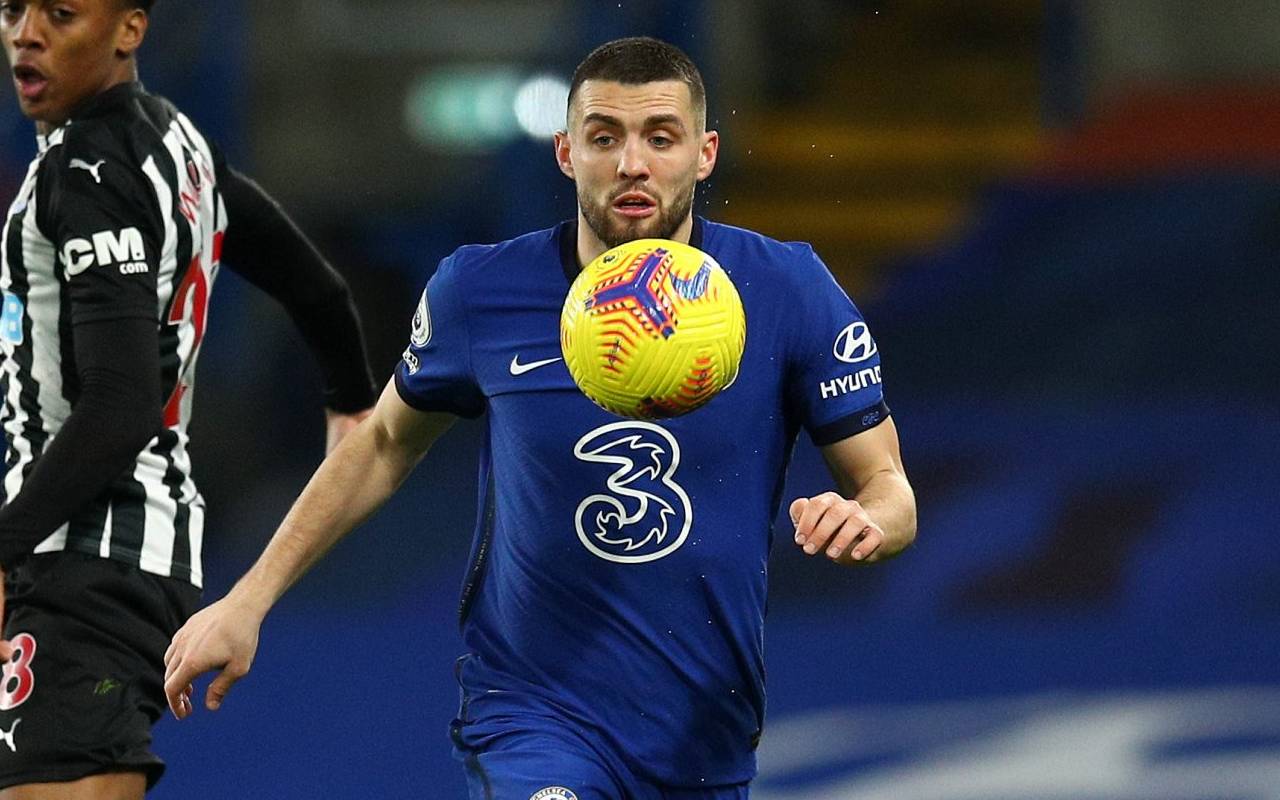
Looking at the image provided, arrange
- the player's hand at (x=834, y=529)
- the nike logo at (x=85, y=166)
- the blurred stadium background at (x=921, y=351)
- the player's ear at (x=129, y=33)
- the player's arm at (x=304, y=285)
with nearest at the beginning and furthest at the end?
the player's hand at (x=834, y=529) → the nike logo at (x=85, y=166) → the player's ear at (x=129, y=33) → the player's arm at (x=304, y=285) → the blurred stadium background at (x=921, y=351)

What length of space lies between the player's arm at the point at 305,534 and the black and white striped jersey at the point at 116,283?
0.31m

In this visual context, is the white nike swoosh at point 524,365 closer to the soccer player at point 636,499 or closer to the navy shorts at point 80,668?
the soccer player at point 636,499

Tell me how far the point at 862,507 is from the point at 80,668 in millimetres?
1444

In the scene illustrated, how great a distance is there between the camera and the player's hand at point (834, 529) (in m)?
3.17

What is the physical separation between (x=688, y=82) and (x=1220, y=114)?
10303 mm

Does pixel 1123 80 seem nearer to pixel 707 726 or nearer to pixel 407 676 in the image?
pixel 407 676

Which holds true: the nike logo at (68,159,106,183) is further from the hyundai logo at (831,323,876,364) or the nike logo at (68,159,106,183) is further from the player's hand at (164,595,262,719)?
the hyundai logo at (831,323,876,364)

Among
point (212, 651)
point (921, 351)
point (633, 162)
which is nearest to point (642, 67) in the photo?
point (633, 162)

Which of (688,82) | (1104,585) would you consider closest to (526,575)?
(688,82)

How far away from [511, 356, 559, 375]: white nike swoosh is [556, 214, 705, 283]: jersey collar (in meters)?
0.15

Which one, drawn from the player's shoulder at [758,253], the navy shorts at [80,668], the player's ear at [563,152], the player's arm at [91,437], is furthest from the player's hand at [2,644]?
the player's shoulder at [758,253]

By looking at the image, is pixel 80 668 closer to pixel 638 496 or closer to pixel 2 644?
pixel 2 644

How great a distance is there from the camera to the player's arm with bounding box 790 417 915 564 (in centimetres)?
318

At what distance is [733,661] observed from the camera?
3.72m
